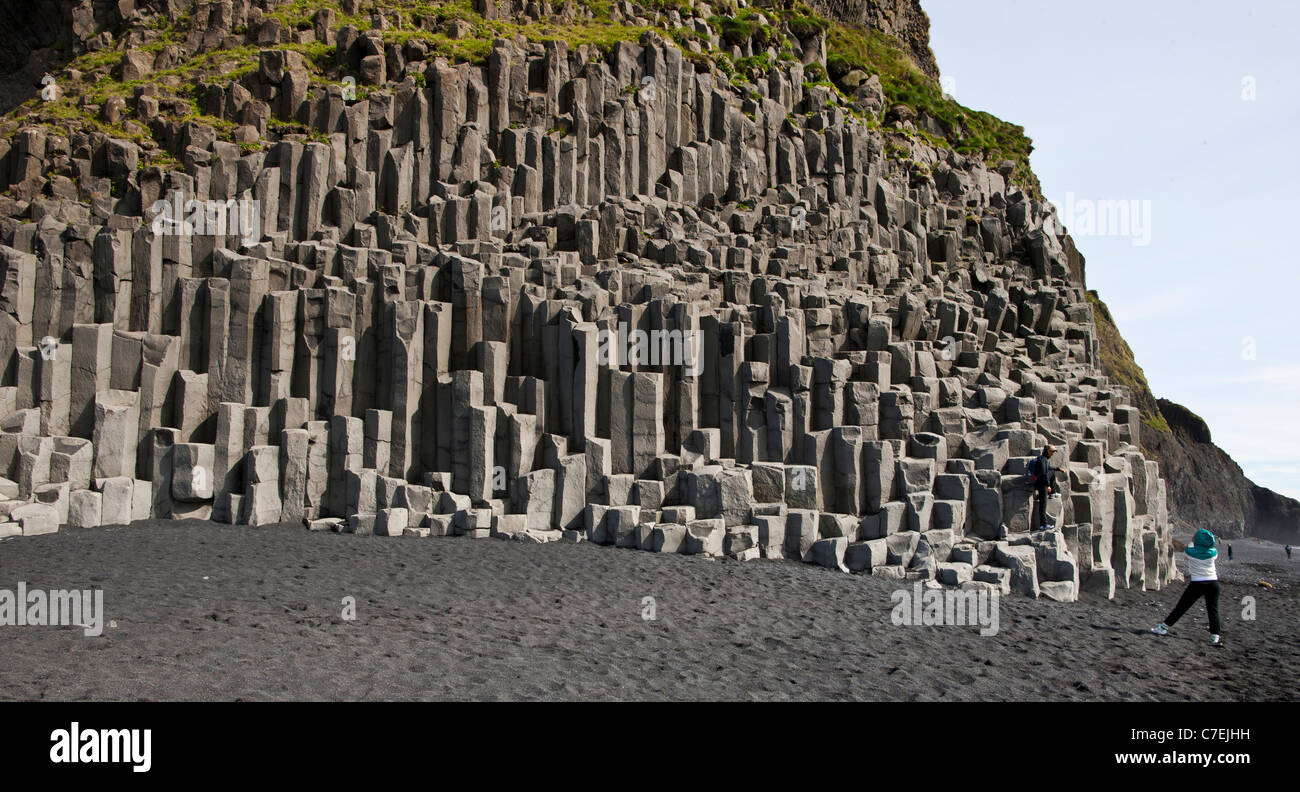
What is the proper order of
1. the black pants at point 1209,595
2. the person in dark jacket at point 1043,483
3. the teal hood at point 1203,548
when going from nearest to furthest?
1. the teal hood at point 1203,548
2. the black pants at point 1209,595
3. the person in dark jacket at point 1043,483

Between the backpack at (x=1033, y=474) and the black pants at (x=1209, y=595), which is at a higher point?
the backpack at (x=1033, y=474)

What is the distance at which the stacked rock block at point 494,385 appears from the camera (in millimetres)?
13312

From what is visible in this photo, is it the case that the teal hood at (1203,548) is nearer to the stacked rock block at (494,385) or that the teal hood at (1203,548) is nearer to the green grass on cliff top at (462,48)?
the stacked rock block at (494,385)

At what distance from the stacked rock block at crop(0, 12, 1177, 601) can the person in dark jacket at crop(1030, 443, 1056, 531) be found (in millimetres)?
204

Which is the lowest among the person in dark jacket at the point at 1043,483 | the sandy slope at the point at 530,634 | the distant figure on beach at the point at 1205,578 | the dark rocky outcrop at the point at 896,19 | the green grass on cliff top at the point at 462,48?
the sandy slope at the point at 530,634

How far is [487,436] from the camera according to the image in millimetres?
14070

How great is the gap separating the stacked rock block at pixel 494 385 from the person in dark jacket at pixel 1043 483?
0.67 feet

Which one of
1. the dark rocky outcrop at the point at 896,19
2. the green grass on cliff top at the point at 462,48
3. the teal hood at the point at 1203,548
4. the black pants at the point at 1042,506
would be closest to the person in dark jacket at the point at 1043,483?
the black pants at the point at 1042,506

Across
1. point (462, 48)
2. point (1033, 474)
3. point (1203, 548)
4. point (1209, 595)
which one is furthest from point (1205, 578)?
point (462, 48)

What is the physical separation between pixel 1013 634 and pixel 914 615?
3.53 ft

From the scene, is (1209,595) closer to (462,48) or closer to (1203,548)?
(1203,548)

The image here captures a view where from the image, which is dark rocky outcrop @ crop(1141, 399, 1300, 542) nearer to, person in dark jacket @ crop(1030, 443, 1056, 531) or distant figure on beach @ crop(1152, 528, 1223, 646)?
person in dark jacket @ crop(1030, 443, 1056, 531)

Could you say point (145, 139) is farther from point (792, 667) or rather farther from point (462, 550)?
point (792, 667)
